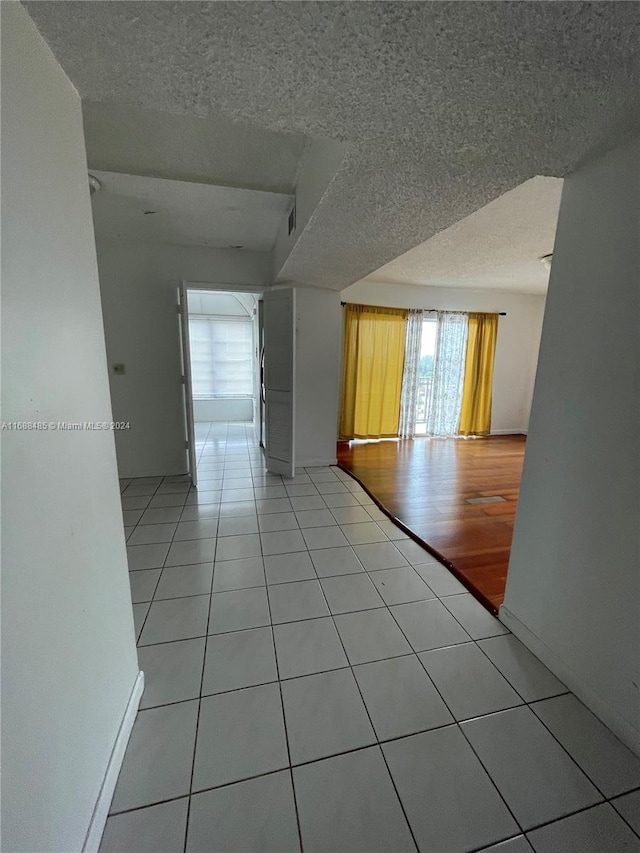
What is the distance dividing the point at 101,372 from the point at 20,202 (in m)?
0.48

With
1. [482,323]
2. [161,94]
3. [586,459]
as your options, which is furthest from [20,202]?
[482,323]

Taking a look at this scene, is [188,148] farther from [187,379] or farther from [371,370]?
[371,370]

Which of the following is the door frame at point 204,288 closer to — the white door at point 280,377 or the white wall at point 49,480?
the white door at point 280,377

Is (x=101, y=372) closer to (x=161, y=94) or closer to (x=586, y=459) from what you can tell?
(x=161, y=94)

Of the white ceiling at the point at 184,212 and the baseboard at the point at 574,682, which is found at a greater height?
the white ceiling at the point at 184,212

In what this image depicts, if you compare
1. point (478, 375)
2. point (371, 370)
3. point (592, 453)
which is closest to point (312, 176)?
point (592, 453)

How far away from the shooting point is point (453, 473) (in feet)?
12.9

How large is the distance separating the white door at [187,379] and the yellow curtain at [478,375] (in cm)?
436

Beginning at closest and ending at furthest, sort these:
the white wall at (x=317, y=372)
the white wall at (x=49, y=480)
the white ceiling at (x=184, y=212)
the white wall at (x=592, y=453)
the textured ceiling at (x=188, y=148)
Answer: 1. the white wall at (x=49, y=480)
2. the white wall at (x=592, y=453)
3. the textured ceiling at (x=188, y=148)
4. the white ceiling at (x=184, y=212)
5. the white wall at (x=317, y=372)

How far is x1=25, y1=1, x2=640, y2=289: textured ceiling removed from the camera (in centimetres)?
73

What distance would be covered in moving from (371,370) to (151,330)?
3048mm

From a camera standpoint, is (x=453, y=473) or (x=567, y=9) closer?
(x=567, y=9)

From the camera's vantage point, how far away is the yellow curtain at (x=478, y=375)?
5438 mm

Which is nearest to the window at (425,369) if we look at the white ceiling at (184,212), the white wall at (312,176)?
the white ceiling at (184,212)
